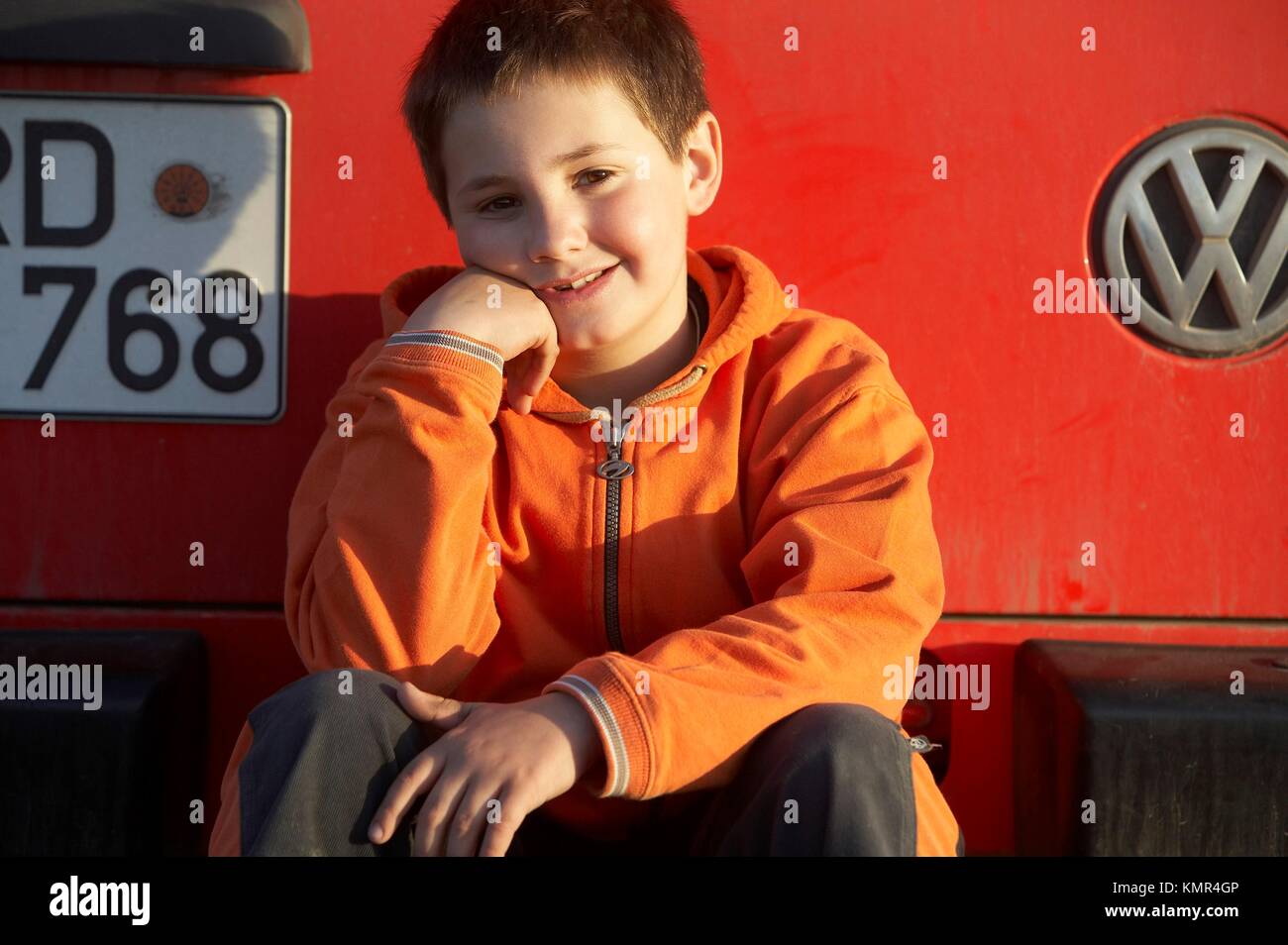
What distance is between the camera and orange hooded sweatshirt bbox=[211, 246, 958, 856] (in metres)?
1.03

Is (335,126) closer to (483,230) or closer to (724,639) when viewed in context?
(483,230)

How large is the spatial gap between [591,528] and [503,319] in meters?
0.21

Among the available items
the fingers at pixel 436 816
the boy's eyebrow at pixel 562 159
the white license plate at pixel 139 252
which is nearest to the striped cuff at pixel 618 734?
the fingers at pixel 436 816

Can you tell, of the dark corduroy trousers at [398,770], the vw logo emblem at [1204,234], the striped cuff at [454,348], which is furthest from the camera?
the vw logo emblem at [1204,234]

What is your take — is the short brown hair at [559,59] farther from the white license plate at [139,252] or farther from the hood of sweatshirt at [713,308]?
the white license plate at [139,252]

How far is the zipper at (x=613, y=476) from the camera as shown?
123 centimetres

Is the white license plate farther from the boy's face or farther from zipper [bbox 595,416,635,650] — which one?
zipper [bbox 595,416,635,650]

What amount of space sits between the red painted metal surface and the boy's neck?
0.15 m

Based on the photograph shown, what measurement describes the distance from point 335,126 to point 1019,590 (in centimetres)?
84

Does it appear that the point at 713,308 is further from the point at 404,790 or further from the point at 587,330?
the point at 404,790

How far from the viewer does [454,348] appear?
1168 millimetres

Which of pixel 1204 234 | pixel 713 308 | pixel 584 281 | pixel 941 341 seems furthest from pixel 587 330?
pixel 1204 234

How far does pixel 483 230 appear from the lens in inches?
48.0
